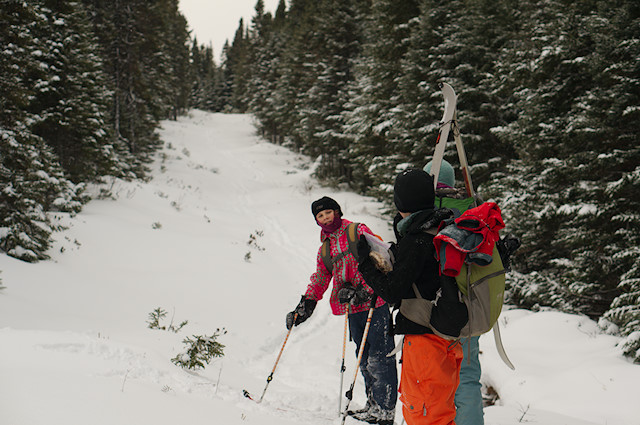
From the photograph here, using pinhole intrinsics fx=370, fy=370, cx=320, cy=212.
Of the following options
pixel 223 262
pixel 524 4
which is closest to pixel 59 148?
pixel 223 262

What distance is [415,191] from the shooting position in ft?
8.32

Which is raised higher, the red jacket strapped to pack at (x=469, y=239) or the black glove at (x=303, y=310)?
the red jacket strapped to pack at (x=469, y=239)

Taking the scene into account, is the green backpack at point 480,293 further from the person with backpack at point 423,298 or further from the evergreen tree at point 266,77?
the evergreen tree at point 266,77

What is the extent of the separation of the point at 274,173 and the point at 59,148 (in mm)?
16307

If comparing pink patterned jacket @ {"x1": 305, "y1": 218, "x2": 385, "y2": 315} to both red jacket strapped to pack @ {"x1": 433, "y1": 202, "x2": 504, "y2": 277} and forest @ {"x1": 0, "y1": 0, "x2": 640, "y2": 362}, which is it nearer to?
red jacket strapped to pack @ {"x1": 433, "y1": 202, "x2": 504, "y2": 277}

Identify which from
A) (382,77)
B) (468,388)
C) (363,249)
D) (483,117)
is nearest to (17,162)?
(363,249)

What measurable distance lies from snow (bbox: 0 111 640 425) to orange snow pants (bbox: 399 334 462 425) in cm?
165

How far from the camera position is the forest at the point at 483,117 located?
6492 mm

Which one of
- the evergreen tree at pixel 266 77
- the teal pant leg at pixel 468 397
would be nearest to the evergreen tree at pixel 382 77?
the teal pant leg at pixel 468 397

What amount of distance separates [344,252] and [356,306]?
1.96 ft

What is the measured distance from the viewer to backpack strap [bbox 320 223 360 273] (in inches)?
160

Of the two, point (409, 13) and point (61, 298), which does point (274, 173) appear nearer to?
point (409, 13)

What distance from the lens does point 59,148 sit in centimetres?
1270

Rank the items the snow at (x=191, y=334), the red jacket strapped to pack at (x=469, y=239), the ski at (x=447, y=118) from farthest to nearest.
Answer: the ski at (x=447, y=118)
the snow at (x=191, y=334)
the red jacket strapped to pack at (x=469, y=239)
